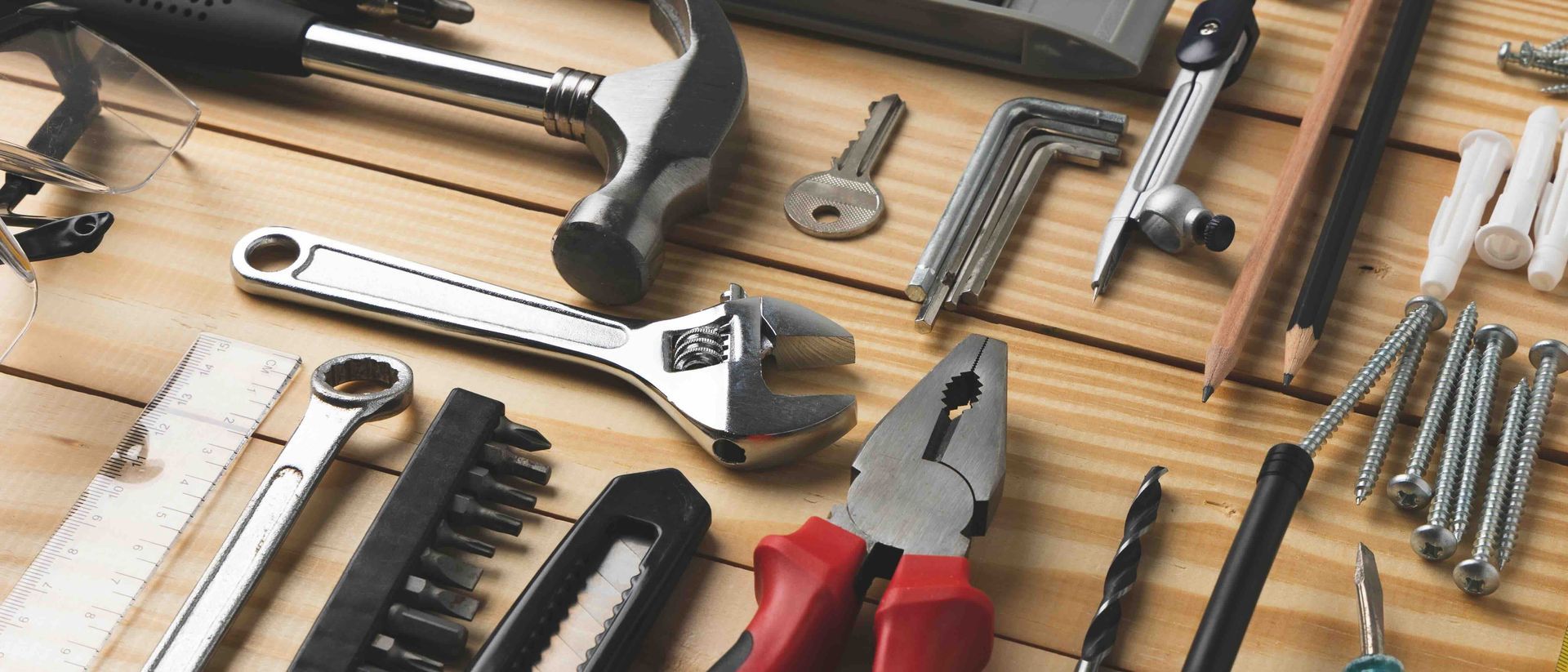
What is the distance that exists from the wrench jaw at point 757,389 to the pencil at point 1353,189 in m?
0.41

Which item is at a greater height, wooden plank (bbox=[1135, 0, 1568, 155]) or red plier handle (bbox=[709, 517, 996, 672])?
wooden plank (bbox=[1135, 0, 1568, 155])

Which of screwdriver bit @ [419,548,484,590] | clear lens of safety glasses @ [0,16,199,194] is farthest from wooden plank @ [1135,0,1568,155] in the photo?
clear lens of safety glasses @ [0,16,199,194]

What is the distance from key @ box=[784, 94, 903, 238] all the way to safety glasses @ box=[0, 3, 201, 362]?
65cm

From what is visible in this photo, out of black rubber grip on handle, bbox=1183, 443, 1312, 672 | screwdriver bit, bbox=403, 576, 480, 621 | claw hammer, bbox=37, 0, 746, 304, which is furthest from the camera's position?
claw hammer, bbox=37, 0, 746, 304

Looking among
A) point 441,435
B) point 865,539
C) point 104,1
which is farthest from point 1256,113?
point 104,1

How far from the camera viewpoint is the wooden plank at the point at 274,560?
3.02ft

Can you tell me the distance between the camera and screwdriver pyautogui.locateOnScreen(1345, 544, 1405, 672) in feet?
2.80

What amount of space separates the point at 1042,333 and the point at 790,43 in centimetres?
52

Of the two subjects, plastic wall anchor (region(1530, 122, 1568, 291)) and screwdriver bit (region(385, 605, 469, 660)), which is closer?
screwdriver bit (region(385, 605, 469, 660))

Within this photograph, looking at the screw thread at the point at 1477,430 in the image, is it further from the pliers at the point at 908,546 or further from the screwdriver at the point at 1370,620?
the pliers at the point at 908,546

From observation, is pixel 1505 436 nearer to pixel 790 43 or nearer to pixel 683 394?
pixel 683 394

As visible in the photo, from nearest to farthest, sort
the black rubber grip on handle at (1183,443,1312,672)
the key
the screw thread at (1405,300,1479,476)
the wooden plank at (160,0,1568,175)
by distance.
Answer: the black rubber grip on handle at (1183,443,1312,672), the screw thread at (1405,300,1479,476), the key, the wooden plank at (160,0,1568,175)

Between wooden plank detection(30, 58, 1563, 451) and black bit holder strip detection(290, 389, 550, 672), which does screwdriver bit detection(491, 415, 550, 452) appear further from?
wooden plank detection(30, 58, 1563, 451)

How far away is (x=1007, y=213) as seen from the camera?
1.25 metres
